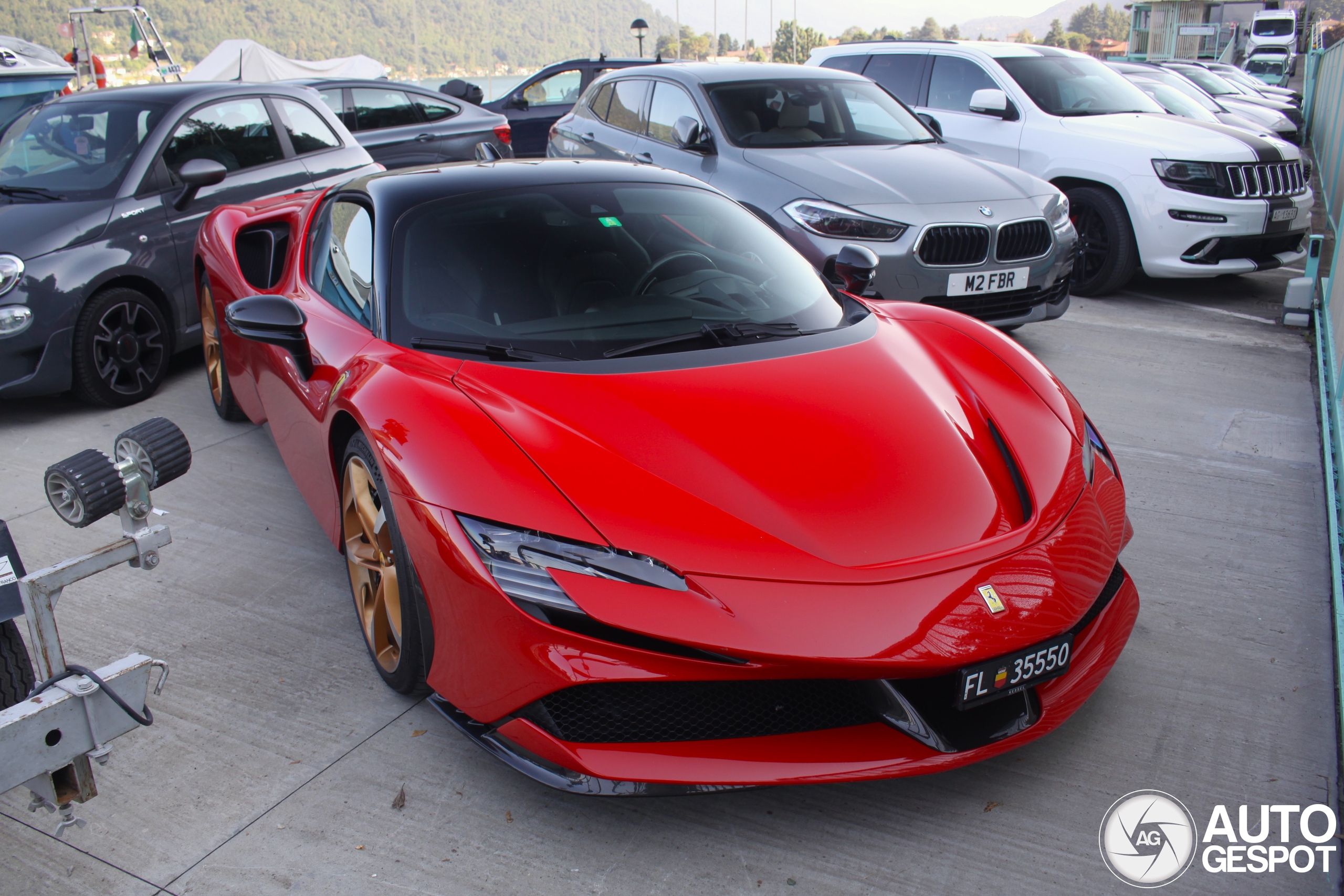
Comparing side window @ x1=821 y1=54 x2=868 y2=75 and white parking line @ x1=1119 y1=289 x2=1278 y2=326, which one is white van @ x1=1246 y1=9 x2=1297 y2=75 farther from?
white parking line @ x1=1119 y1=289 x2=1278 y2=326

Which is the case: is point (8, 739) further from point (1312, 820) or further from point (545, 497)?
point (1312, 820)

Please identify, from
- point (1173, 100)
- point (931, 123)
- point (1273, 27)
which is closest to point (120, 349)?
point (931, 123)

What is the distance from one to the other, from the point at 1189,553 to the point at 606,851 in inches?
92.9

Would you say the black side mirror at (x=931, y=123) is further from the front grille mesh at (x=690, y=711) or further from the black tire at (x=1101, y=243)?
the front grille mesh at (x=690, y=711)

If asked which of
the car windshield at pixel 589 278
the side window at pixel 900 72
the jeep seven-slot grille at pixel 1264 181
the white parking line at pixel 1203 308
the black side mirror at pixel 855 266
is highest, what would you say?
the side window at pixel 900 72

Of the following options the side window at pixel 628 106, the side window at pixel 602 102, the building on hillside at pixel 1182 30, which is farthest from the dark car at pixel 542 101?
the building on hillside at pixel 1182 30

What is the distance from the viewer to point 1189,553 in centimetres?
337

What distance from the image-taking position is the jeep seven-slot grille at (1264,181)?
6.69 meters

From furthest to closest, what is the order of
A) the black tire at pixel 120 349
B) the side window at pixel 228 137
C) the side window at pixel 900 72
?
the side window at pixel 900 72 < the side window at pixel 228 137 < the black tire at pixel 120 349

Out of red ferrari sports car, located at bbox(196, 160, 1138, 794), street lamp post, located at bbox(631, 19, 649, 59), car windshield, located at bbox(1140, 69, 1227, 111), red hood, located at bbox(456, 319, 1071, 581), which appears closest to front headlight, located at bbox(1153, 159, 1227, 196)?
red ferrari sports car, located at bbox(196, 160, 1138, 794)

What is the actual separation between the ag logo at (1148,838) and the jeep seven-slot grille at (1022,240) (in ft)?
12.1

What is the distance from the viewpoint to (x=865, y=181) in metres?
5.49

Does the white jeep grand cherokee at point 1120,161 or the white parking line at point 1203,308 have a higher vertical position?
the white jeep grand cherokee at point 1120,161

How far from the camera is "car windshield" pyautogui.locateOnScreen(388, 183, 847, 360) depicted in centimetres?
271
